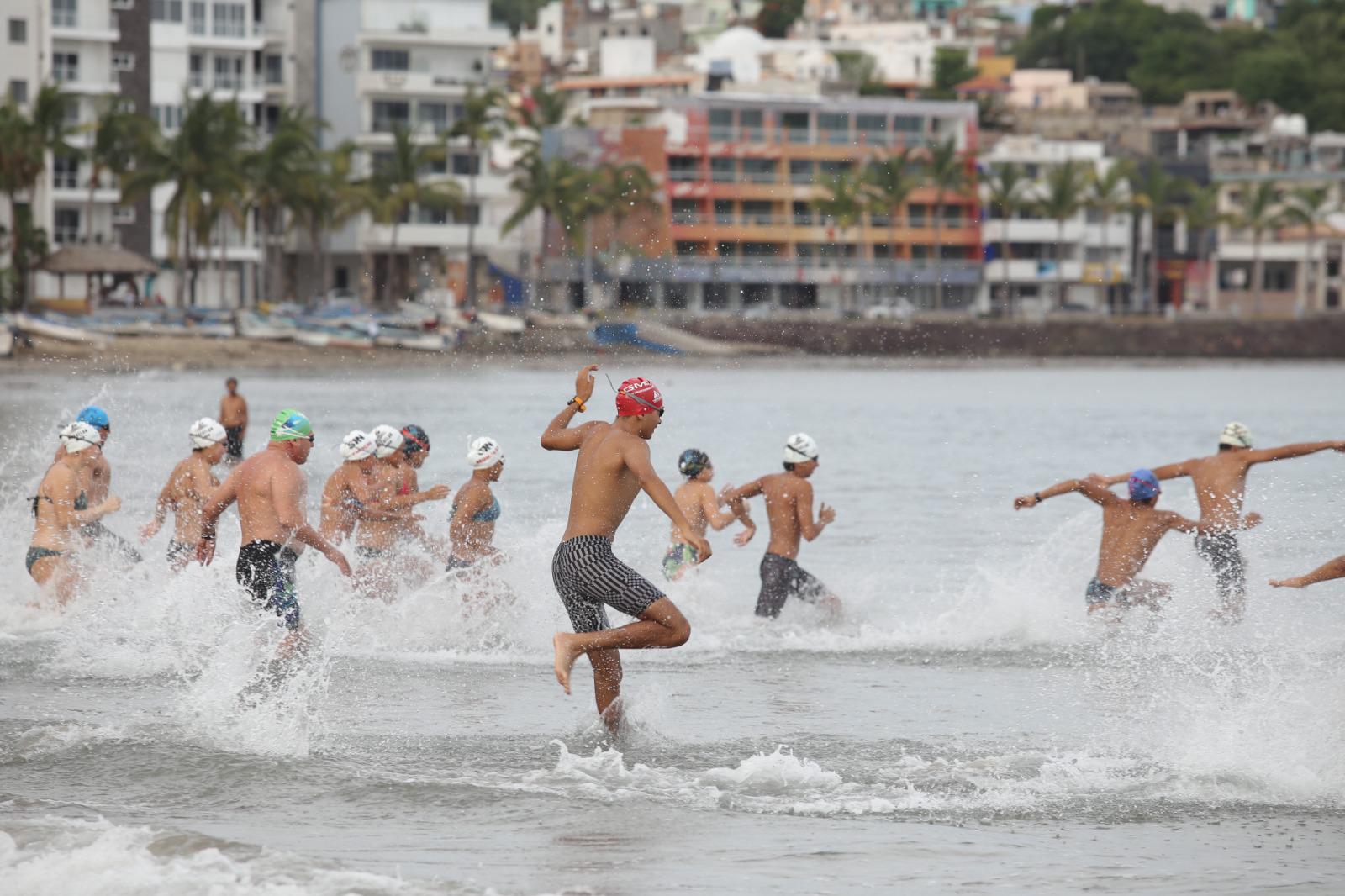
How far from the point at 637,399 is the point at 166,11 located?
8048 centimetres

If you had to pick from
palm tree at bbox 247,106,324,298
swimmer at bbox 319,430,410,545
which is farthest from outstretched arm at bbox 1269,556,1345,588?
palm tree at bbox 247,106,324,298

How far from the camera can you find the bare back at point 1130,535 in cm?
1359

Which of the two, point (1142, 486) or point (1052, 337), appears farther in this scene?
point (1052, 337)

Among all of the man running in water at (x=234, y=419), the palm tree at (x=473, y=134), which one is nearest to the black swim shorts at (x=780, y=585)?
the man running in water at (x=234, y=419)

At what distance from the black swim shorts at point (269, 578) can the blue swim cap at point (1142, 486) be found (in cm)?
579

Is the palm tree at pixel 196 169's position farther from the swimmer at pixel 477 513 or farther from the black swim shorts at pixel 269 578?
the black swim shorts at pixel 269 578

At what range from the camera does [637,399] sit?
31.1 feet

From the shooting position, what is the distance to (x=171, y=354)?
61.3 metres

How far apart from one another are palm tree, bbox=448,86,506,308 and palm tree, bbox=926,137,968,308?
20.4 m

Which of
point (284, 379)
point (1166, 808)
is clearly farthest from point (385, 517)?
point (284, 379)

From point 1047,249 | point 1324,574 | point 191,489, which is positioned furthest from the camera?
point 1047,249

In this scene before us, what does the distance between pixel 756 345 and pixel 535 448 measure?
49.6m

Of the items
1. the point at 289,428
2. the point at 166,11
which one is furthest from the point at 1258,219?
the point at 289,428

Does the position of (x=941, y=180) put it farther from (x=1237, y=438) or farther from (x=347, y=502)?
(x=347, y=502)
